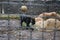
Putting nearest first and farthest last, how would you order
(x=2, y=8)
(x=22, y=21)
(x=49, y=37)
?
(x=49, y=37), (x=2, y=8), (x=22, y=21)

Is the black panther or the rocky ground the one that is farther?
the black panther

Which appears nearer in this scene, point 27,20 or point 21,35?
point 21,35

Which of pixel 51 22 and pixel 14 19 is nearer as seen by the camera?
pixel 51 22

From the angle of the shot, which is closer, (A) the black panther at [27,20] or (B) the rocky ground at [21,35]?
(B) the rocky ground at [21,35]

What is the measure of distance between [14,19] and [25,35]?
522 millimetres

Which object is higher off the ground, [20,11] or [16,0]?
[16,0]

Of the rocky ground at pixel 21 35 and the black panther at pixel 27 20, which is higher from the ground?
the black panther at pixel 27 20

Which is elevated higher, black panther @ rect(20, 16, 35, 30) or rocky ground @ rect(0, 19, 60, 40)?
black panther @ rect(20, 16, 35, 30)

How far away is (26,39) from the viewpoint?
5.32 feet

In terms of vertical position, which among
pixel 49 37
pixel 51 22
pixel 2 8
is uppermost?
pixel 2 8

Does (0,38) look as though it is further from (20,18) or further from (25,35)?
(20,18)

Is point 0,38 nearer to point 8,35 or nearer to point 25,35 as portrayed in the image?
point 8,35

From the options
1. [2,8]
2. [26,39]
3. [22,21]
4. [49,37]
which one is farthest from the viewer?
[22,21]

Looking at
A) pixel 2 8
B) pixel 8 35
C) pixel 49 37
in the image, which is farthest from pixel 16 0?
pixel 49 37
